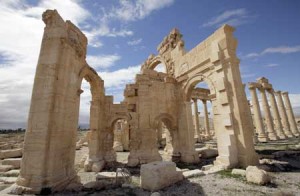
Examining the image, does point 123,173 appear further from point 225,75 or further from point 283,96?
point 283,96

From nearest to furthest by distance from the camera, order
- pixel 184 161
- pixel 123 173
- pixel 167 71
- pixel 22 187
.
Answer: pixel 22 187 → pixel 123 173 → pixel 184 161 → pixel 167 71

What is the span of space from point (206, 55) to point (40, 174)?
31.4 ft

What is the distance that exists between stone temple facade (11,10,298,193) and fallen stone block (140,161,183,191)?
9.15ft

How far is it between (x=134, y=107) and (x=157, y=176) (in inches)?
266

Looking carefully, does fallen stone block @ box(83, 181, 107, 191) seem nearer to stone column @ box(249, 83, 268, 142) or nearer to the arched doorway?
the arched doorway

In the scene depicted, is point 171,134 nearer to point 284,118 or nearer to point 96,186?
point 96,186

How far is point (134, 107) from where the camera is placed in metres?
11.9

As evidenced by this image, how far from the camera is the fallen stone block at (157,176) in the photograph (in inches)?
216

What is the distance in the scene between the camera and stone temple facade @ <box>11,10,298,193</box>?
18.2 feet

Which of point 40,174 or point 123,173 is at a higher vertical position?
point 40,174

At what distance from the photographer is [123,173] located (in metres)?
7.18

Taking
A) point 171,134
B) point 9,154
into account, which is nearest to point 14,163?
point 9,154

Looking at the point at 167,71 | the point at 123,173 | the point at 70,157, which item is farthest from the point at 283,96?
the point at 70,157

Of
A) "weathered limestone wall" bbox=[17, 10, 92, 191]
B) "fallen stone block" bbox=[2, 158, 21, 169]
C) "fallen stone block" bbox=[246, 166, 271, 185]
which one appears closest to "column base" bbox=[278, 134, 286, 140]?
"fallen stone block" bbox=[246, 166, 271, 185]
